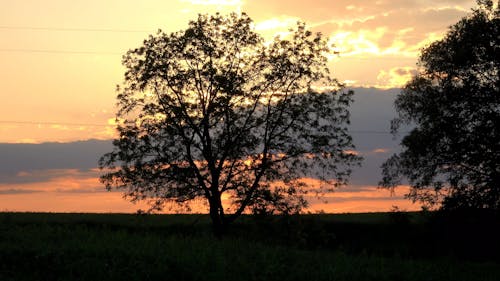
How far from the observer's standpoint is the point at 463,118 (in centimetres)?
3984

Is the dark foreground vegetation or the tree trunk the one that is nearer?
the dark foreground vegetation

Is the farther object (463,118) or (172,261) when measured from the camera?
(463,118)

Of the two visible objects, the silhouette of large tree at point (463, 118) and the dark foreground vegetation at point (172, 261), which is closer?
the dark foreground vegetation at point (172, 261)

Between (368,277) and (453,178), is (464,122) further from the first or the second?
(368,277)

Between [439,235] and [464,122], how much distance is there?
32.9 feet

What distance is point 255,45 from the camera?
40219 millimetres

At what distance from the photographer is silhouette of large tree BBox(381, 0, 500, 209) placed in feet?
128

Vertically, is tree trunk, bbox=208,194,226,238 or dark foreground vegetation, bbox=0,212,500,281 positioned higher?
tree trunk, bbox=208,194,226,238

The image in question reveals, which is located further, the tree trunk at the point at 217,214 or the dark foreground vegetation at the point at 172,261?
the tree trunk at the point at 217,214

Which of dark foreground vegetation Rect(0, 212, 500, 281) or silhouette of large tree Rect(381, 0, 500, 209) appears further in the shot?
silhouette of large tree Rect(381, 0, 500, 209)

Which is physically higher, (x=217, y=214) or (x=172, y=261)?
(x=217, y=214)

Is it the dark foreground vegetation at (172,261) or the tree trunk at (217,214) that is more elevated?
the tree trunk at (217,214)

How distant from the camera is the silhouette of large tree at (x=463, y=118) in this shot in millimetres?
38875

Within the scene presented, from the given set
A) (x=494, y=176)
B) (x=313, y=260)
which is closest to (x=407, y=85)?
(x=494, y=176)
